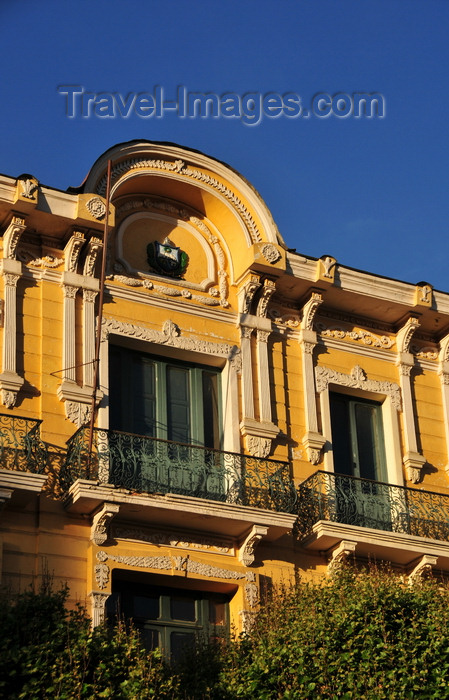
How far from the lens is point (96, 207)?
830 inches

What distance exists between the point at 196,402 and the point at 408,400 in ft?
12.7

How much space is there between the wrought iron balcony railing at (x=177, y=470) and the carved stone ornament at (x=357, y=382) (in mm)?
2408

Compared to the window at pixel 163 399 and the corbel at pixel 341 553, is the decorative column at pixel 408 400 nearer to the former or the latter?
the corbel at pixel 341 553

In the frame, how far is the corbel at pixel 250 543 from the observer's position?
64.1 ft

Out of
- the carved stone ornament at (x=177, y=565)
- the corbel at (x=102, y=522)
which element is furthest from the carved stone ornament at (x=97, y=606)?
the corbel at (x=102, y=522)

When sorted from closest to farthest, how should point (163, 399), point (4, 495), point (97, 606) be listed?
point (4, 495)
point (97, 606)
point (163, 399)

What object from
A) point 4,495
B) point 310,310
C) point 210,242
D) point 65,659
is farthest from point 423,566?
point 65,659

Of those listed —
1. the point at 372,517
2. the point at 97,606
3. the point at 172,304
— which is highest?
the point at 172,304

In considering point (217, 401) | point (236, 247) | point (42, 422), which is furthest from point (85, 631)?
point (236, 247)

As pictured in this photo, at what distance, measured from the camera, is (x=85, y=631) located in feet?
52.4

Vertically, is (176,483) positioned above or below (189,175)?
below

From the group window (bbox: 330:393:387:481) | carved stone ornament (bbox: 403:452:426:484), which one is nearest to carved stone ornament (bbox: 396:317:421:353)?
window (bbox: 330:393:387:481)

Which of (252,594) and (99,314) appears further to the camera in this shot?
(99,314)

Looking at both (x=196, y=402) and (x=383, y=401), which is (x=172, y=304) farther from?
(x=383, y=401)
